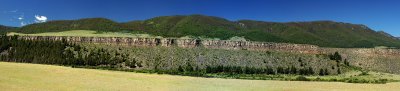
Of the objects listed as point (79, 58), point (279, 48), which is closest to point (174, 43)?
point (279, 48)

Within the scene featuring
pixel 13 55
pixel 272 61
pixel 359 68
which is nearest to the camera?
pixel 13 55

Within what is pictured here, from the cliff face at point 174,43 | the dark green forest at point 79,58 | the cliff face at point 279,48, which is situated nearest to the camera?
the dark green forest at point 79,58

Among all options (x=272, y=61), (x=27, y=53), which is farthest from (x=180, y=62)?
(x=27, y=53)

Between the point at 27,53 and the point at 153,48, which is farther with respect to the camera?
the point at 153,48

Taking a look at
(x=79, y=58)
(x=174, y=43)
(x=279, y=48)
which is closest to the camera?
(x=79, y=58)

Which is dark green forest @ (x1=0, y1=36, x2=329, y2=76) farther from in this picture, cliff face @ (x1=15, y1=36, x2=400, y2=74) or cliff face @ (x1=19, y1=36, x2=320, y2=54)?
cliff face @ (x1=15, y1=36, x2=400, y2=74)

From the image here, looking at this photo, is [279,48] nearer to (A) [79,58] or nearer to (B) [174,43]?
(B) [174,43]

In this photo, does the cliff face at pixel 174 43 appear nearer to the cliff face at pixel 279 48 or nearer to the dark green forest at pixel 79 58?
the cliff face at pixel 279 48

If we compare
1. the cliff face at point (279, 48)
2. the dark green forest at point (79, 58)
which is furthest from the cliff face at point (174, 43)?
the dark green forest at point (79, 58)

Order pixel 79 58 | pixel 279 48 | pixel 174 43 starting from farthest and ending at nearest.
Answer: pixel 279 48, pixel 174 43, pixel 79 58

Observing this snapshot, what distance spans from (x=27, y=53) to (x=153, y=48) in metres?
31.2

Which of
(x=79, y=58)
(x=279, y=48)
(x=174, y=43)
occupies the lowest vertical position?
(x=79, y=58)

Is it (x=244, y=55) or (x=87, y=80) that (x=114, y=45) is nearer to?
(x=244, y=55)

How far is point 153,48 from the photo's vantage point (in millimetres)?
150250
